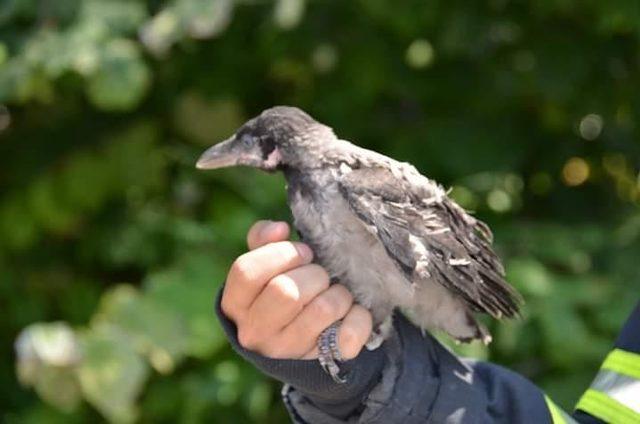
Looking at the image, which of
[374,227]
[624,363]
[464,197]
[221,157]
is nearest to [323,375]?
[374,227]

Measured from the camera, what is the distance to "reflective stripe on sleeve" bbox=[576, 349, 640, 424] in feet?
3.71

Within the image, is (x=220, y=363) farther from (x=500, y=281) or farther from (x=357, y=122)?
(x=500, y=281)

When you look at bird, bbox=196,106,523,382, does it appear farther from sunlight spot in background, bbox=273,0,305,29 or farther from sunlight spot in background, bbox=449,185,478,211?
sunlight spot in background, bbox=449,185,478,211

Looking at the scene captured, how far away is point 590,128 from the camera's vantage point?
232 cm

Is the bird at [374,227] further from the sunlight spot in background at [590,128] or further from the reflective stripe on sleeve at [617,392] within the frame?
the sunlight spot in background at [590,128]

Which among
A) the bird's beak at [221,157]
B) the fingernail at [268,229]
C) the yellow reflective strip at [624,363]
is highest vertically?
the bird's beak at [221,157]

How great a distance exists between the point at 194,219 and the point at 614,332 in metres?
0.90

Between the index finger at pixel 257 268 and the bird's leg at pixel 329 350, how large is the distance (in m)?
0.07

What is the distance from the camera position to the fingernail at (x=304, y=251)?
3.30 feet

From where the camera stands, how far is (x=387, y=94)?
7.50 feet

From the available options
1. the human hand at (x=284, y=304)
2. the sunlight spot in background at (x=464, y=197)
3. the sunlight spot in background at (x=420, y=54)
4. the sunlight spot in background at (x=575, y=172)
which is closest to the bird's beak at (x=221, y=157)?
the human hand at (x=284, y=304)

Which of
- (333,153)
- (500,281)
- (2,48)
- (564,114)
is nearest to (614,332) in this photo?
(564,114)

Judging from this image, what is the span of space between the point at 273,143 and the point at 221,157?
0.18 ft

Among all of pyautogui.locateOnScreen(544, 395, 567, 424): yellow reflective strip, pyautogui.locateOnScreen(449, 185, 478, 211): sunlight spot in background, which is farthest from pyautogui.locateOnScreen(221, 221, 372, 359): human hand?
pyautogui.locateOnScreen(449, 185, 478, 211): sunlight spot in background
